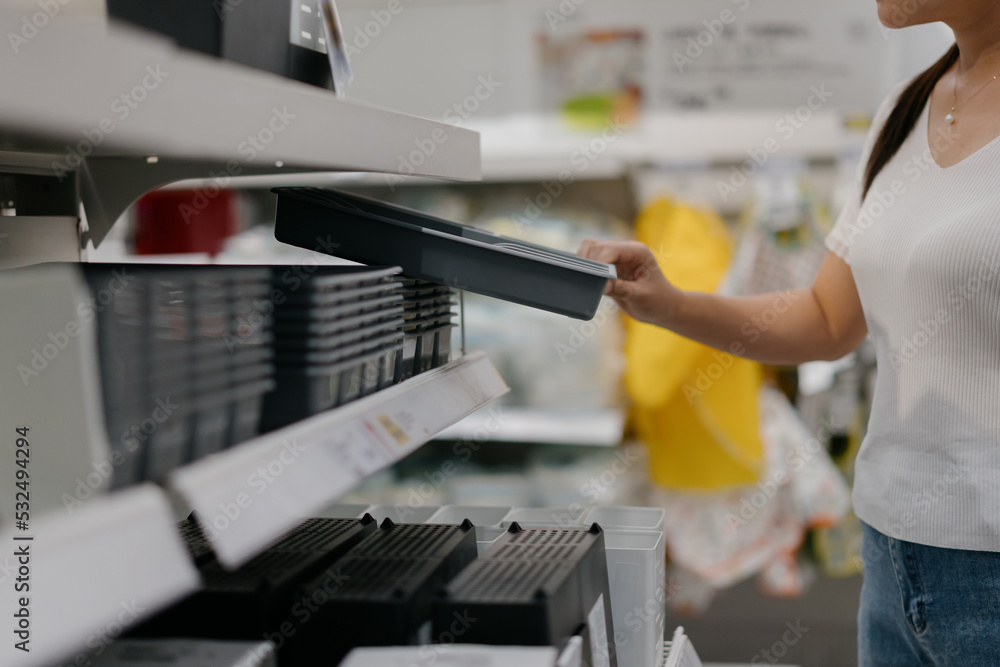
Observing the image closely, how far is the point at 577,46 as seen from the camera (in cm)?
273

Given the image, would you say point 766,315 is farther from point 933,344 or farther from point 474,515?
point 474,515

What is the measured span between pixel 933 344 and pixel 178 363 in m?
0.97

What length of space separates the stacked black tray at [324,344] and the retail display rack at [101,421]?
0.02 meters

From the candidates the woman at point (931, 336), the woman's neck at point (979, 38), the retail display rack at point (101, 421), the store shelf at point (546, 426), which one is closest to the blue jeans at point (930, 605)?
the woman at point (931, 336)

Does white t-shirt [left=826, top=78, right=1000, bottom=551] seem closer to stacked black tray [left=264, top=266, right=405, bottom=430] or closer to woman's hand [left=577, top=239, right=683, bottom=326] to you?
woman's hand [left=577, top=239, right=683, bottom=326]

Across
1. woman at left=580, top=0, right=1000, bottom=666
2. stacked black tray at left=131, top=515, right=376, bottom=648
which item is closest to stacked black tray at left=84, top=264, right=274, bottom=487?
stacked black tray at left=131, top=515, right=376, bottom=648

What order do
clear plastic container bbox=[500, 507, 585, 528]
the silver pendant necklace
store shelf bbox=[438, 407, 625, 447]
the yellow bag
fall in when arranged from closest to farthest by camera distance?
clear plastic container bbox=[500, 507, 585, 528]
the silver pendant necklace
the yellow bag
store shelf bbox=[438, 407, 625, 447]

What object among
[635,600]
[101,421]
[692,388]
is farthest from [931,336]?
[692,388]

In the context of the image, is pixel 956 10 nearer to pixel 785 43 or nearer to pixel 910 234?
pixel 910 234

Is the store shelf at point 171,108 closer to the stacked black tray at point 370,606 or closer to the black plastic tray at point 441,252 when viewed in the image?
the black plastic tray at point 441,252

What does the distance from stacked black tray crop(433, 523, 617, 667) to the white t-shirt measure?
49 cm

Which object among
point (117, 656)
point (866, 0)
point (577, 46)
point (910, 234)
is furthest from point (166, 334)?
point (866, 0)

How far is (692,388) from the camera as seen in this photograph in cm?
252

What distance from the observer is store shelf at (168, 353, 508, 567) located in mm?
561
